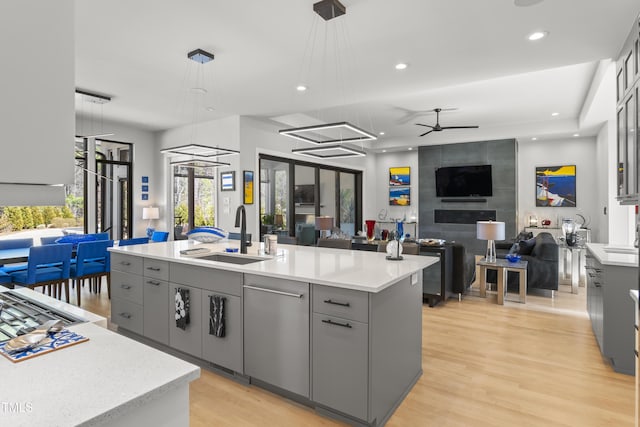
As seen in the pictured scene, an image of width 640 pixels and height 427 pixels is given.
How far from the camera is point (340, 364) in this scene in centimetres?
211

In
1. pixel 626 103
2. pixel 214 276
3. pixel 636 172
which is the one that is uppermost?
pixel 626 103

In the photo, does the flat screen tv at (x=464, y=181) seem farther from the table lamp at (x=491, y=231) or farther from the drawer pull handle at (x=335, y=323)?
the drawer pull handle at (x=335, y=323)

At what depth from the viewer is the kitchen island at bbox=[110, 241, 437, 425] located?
2066 mm

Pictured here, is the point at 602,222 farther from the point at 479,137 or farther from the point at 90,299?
the point at 90,299

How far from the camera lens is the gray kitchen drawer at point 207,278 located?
8.48 feet

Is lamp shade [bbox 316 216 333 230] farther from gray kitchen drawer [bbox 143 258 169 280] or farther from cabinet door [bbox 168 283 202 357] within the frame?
cabinet door [bbox 168 283 202 357]

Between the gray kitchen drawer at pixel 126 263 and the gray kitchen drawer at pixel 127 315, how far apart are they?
12.2 inches

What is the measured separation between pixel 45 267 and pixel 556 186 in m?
9.59

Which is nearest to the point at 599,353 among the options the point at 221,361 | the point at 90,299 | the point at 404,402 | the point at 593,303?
the point at 593,303

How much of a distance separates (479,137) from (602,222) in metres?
3.00

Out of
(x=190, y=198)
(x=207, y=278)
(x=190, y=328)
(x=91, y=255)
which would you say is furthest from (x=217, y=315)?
(x=190, y=198)

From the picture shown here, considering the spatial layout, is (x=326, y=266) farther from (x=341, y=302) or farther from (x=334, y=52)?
(x=334, y=52)

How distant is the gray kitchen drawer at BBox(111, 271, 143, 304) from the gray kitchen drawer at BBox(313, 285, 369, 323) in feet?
6.57

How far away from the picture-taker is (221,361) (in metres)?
2.69
